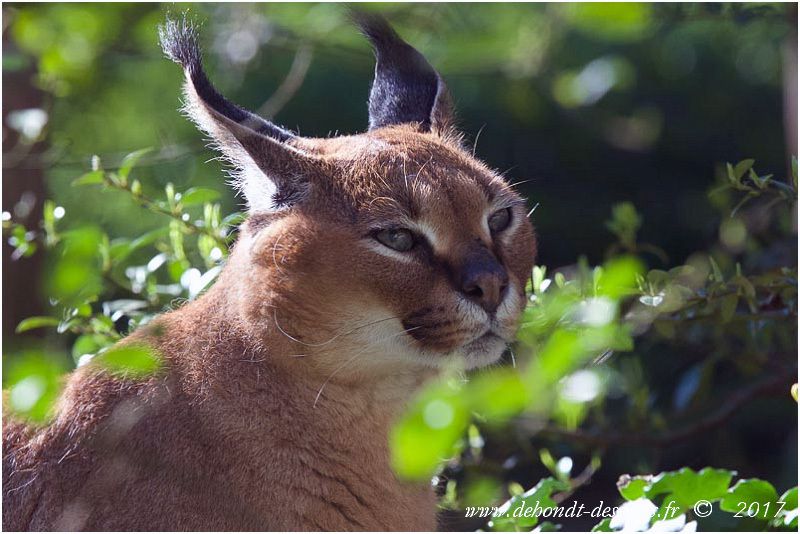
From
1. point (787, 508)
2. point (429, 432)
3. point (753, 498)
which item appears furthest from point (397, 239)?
point (429, 432)

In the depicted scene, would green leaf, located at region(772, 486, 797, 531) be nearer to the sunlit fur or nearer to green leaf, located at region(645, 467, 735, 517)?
green leaf, located at region(645, 467, 735, 517)

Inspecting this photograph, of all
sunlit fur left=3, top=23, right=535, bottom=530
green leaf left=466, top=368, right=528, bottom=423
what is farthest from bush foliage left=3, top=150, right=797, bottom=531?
sunlit fur left=3, top=23, right=535, bottom=530

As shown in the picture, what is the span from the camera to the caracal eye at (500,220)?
3.12 meters

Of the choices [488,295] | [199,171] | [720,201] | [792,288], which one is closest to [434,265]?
[488,295]

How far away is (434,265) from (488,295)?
0.17m

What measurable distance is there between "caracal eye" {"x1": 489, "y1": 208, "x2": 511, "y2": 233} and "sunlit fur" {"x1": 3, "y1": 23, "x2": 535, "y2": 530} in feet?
0.07

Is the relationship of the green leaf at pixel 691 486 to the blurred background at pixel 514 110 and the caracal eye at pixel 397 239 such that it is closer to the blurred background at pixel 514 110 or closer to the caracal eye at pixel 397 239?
the caracal eye at pixel 397 239

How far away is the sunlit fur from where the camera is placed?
116 inches

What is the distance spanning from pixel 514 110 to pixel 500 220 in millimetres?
4947

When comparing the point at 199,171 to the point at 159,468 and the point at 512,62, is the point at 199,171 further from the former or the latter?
the point at 159,468

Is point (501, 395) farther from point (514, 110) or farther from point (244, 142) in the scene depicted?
point (514, 110)

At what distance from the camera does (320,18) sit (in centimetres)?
528

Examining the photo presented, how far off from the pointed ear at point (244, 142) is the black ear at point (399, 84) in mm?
608

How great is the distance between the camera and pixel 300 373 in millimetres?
3084
